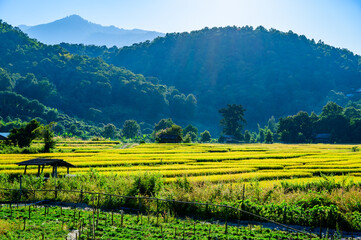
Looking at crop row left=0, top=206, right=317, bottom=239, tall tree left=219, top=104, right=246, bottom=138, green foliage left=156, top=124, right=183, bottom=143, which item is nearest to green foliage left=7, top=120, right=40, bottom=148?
Answer: crop row left=0, top=206, right=317, bottom=239

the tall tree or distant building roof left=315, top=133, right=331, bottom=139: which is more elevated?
the tall tree

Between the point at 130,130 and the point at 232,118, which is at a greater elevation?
the point at 232,118

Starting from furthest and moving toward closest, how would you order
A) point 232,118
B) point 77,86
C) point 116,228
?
point 77,86 < point 232,118 < point 116,228

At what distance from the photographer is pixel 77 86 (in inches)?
6688

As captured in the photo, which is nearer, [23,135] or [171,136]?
[23,135]

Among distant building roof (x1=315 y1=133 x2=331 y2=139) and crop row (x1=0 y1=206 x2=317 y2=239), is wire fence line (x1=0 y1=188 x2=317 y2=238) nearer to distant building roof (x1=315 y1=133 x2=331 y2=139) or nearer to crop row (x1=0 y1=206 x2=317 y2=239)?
crop row (x1=0 y1=206 x2=317 y2=239)

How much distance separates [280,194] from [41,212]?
13730 millimetres

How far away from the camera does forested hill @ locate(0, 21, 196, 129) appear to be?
155875mm

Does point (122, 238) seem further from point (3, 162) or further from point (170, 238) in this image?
point (3, 162)

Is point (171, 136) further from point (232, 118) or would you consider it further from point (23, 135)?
point (23, 135)

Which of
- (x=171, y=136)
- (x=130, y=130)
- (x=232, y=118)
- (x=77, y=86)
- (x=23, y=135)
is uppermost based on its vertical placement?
(x=77, y=86)

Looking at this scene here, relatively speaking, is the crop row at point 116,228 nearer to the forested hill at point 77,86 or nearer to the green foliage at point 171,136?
the green foliage at point 171,136

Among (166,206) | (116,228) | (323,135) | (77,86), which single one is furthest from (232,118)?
(116,228)

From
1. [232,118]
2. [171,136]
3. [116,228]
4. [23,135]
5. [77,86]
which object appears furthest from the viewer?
[77,86]
